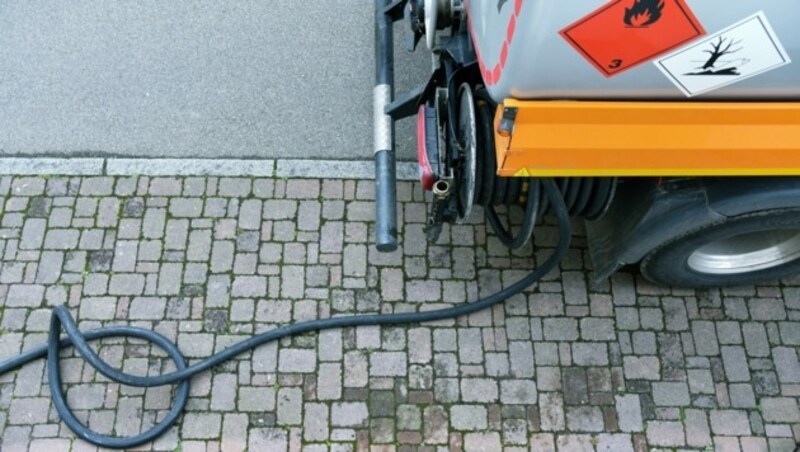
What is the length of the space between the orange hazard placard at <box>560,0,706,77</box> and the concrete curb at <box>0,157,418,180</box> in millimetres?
2109

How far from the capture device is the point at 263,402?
13.3 feet

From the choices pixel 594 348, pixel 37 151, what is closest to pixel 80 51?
pixel 37 151

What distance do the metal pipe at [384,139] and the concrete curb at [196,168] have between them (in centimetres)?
37

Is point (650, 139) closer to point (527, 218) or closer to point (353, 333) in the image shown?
→ point (527, 218)

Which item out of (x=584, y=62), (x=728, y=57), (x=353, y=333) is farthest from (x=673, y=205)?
(x=353, y=333)

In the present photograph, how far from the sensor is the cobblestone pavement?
157 inches

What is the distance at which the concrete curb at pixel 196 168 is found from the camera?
15.3 ft

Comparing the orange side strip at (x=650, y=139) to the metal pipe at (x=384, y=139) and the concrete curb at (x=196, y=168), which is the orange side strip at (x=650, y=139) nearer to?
the metal pipe at (x=384, y=139)

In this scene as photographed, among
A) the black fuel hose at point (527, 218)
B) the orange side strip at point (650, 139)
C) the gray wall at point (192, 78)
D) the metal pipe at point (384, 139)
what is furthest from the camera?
the gray wall at point (192, 78)

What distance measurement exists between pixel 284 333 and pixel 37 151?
1944mm

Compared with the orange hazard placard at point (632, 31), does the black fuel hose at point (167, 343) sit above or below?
below

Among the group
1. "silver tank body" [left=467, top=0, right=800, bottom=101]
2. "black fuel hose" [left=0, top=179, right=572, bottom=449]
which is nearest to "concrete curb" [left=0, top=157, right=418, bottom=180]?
"black fuel hose" [left=0, top=179, right=572, bottom=449]

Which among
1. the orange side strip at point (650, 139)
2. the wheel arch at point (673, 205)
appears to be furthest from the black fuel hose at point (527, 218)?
the wheel arch at point (673, 205)

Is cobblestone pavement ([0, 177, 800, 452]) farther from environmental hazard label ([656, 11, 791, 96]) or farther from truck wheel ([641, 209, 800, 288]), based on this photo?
environmental hazard label ([656, 11, 791, 96])
